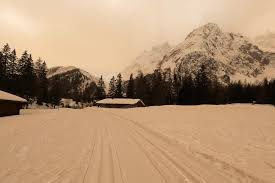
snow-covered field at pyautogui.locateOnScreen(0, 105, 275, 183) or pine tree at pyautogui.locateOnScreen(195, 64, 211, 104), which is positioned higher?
pine tree at pyautogui.locateOnScreen(195, 64, 211, 104)

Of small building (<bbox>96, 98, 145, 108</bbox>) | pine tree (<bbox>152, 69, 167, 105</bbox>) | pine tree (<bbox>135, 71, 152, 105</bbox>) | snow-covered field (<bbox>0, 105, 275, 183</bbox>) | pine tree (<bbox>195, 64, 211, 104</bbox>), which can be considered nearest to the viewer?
snow-covered field (<bbox>0, 105, 275, 183</bbox>)

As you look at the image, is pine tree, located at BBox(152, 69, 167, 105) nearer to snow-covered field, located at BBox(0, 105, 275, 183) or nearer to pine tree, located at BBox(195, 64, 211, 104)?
pine tree, located at BBox(195, 64, 211, 104)

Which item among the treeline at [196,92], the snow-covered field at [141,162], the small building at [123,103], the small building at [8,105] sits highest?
the treeline at [196,92]

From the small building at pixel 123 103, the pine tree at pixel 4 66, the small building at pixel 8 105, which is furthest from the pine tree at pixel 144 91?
the small building at pixel 8 105

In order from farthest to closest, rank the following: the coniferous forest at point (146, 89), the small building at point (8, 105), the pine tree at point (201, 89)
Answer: the pine tree at point (201, 89), the coniferous forest at point (146, 89), the small building at point (8, 105)

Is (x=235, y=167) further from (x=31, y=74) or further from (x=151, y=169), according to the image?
(x=31, y=74)

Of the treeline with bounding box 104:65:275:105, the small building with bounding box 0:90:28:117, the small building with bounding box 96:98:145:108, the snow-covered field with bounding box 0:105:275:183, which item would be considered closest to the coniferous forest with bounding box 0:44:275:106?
the treeline with bounding box 104:65:275:105

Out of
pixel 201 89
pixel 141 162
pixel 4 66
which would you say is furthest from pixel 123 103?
pixel 141 162

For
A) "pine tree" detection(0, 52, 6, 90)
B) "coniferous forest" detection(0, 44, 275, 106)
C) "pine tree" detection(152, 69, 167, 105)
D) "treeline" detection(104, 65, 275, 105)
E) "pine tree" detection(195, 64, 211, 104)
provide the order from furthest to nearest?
1. "pine tree" detection(152, 69, 167, 105)
2. "pine tree" detection(195, 64, 211, 104)
3. "treeline" detection(104, 65, 275, 105)
4. "coniferous forest" detection(0, 44, 275, 106)
5. "pine tree" detection(0, 52, 6, 90)

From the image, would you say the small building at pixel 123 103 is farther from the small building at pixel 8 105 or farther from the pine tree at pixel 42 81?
the small building at pixel 8 105

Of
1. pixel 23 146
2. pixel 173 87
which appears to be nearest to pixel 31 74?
pixel 173 87

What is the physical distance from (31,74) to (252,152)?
277 ft

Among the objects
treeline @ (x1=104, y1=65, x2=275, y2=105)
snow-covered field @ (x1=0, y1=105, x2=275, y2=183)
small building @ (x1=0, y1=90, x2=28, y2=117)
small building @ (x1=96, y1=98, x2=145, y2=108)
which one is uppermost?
treeline @ (x1=104, y1=65, x2=275, y2=105)

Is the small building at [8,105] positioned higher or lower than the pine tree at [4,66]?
lower
